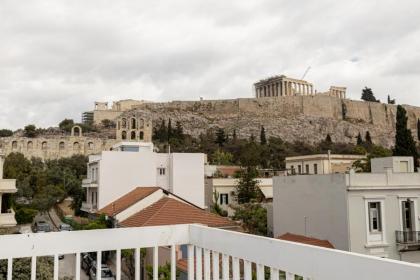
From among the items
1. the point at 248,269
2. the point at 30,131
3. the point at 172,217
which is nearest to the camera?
the point at 248,269

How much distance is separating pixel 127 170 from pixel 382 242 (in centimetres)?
1468

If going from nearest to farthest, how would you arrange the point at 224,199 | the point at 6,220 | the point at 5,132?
1. the point at 6,220
2. the point at 224,199
3. the point at 5,132

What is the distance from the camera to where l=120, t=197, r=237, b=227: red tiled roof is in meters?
15.0

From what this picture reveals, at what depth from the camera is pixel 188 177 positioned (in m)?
25.5

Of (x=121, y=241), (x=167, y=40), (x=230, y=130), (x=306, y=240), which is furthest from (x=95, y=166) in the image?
(x=230, y=130)

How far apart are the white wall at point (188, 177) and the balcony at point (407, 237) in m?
13.2

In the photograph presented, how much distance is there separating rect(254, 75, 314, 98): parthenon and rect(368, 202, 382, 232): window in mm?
90266

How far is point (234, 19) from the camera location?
543cm

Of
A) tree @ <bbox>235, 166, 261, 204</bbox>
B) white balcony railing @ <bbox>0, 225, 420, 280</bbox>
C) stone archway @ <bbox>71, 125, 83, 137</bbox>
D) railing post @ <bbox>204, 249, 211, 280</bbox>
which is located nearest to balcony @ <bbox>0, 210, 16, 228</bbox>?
white balcony railing @ <bbox>0, 225, 420, 280</bbox>

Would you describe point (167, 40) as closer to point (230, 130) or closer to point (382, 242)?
point (382, 242)

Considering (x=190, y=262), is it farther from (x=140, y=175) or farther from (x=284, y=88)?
(x=284, y=88)

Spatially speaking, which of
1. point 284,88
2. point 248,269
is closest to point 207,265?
point 248,269

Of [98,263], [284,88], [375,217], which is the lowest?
[375,217]

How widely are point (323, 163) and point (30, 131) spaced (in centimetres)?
5030
